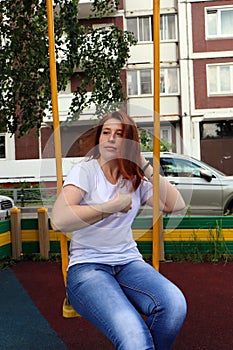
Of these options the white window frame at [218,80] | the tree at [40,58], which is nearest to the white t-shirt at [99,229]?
the tree at [40,58]

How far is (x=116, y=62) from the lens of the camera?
5.41 metres

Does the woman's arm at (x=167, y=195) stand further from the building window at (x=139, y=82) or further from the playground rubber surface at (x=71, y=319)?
the building window at (x=139, y=82)

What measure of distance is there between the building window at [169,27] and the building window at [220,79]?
1765 millimetres

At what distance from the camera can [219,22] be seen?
15680 millimetres

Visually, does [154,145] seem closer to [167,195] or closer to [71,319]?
[167,195]

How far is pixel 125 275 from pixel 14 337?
116 centimetres

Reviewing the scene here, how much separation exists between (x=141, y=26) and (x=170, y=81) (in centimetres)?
228

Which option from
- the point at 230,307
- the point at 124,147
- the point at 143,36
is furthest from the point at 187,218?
the point at 143,36

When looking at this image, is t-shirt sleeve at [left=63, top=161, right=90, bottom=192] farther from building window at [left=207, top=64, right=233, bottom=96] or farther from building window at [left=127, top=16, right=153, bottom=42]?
building window at [left=127, top=16, right=153, bottom=42]

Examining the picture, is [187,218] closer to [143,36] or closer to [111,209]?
[111,209]

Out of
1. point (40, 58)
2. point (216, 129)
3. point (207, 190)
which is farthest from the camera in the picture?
point (216, 129)

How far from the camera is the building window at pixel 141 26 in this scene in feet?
52.7

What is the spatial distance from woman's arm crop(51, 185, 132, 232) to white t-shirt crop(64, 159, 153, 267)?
0.05 metres

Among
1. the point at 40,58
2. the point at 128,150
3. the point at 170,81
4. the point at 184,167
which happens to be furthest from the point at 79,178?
the point at 170,81
